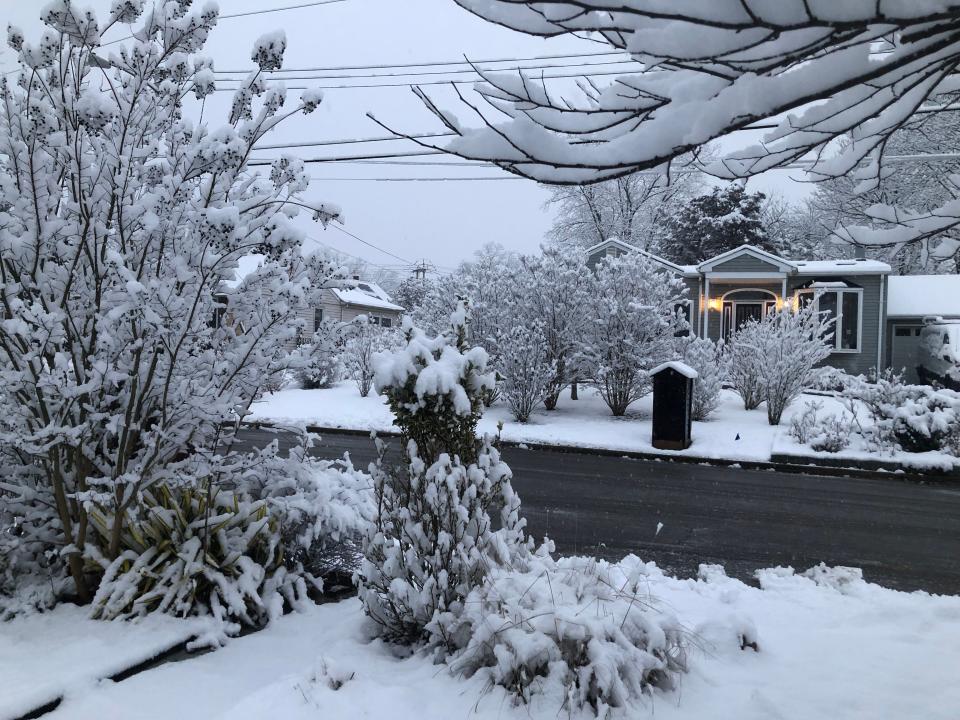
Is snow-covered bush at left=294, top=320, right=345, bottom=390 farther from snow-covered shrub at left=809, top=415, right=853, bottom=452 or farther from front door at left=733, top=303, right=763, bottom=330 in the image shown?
front door at left=733, top=303, right=763, bottom=330

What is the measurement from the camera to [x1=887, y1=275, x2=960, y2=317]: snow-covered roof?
23.2 metres

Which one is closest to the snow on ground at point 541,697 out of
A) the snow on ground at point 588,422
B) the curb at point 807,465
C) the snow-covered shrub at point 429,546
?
the snow-covered shrub at point 429,546

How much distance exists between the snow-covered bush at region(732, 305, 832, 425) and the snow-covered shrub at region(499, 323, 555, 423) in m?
4.46

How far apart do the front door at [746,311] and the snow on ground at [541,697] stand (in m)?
22.1

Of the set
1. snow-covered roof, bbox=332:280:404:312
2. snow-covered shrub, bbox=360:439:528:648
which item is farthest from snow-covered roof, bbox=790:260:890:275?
snow-covered shrub, bbox=360:439:528:648

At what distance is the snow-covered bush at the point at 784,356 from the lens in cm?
1357

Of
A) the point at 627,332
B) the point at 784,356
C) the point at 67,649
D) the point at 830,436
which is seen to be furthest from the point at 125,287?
the point at 784,356

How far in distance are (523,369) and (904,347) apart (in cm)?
1747

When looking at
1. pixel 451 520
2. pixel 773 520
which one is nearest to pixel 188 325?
pixel 451 520

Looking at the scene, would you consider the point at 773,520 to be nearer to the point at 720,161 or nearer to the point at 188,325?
the point at 720,161

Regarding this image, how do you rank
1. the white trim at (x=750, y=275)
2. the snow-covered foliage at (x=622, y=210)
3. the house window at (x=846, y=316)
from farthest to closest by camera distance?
the snow-covered foliage at (x=622, y=210) < the white trim at (x=750, y=275) < the house window at (x=846, y=316)

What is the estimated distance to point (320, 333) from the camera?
4.19m

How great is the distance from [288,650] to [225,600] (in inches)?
21.3

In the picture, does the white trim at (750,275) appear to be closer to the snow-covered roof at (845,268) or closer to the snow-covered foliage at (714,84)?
the snow-covered roof at (845,268)
